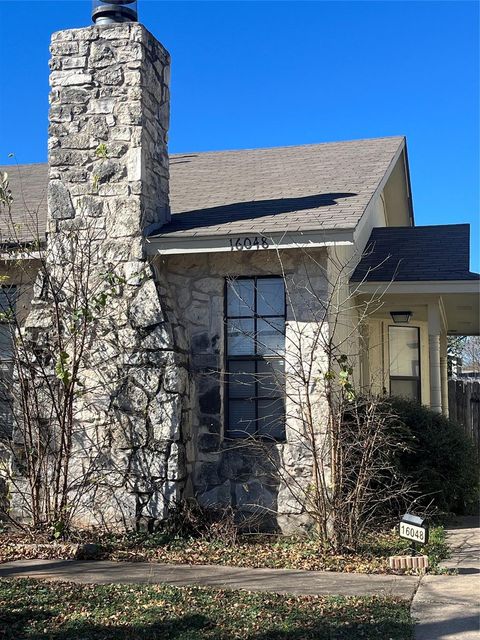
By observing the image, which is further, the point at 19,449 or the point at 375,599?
the point at 19,449

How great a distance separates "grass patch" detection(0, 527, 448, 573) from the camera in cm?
689

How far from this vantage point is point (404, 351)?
1270cm

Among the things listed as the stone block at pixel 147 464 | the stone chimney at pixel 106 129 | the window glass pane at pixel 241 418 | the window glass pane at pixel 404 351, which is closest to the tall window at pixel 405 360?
the window glass pane at pixel 404 351

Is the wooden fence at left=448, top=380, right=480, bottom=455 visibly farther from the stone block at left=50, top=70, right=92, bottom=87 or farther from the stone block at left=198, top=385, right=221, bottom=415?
the stone block at left=50, top=70, right=92, bottom=87

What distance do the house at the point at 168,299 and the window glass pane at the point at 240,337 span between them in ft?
0.07

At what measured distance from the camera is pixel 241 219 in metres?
8.79

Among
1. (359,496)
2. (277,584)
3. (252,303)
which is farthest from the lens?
(252,303)

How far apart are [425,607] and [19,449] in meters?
4.77

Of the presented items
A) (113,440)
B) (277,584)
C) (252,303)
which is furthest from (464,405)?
(277,584)

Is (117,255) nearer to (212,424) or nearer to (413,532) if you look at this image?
(212,424)

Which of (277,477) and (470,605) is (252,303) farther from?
(470,605)

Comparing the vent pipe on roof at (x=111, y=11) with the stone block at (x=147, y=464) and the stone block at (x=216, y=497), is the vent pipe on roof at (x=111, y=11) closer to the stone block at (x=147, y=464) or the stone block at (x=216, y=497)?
the stone block at (x=147, y=464)

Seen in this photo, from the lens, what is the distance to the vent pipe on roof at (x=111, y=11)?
917 cm

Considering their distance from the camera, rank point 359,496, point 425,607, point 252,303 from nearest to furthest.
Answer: point 425,607 < point 359,496 < point 252,303
